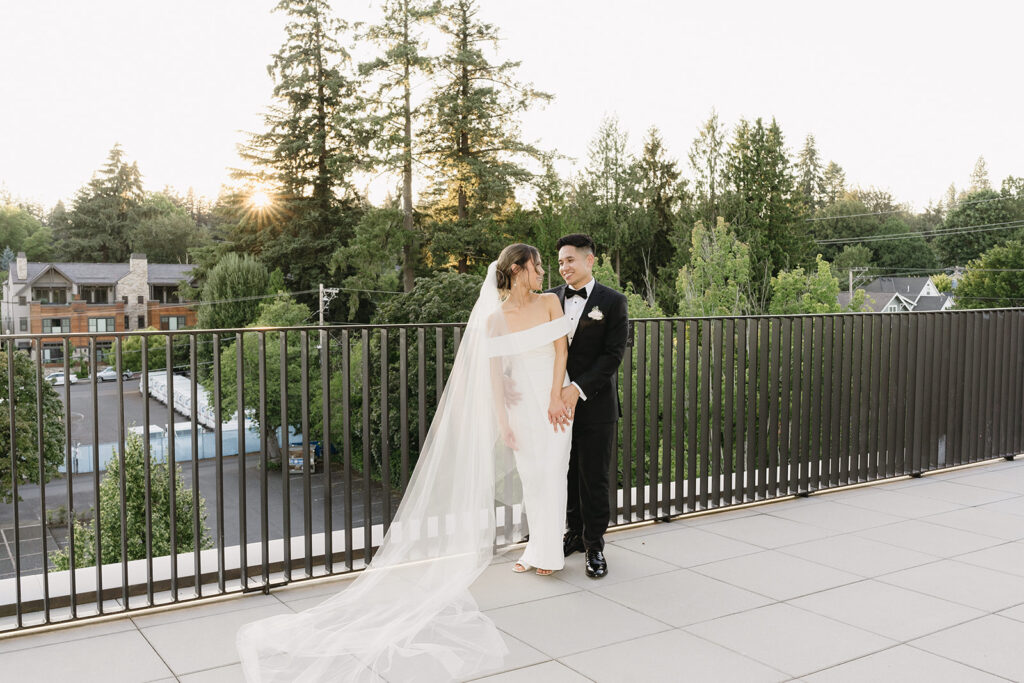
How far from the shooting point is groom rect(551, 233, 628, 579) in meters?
3.62

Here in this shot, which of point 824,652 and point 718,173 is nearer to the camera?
point 824,652

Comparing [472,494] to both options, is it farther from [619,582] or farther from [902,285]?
[902,285]

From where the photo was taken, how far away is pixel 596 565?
360cm

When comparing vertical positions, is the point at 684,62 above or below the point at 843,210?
above

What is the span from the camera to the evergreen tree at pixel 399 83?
29547mm

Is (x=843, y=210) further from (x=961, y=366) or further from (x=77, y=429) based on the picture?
(x=961, y=366)

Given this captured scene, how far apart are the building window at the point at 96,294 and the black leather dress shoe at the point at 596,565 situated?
5528 centimetres

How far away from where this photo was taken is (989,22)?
26.6 m

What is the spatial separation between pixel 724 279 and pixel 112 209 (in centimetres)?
4304

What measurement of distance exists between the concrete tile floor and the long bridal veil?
0.15 m

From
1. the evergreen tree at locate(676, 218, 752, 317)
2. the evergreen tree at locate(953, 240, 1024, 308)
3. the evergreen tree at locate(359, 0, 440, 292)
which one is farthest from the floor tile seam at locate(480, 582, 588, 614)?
the evergreen tree at locate(953, 240, 1024, 308)

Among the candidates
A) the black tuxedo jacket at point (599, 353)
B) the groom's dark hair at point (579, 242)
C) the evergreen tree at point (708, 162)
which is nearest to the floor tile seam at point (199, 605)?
the black tuxedo jacket at point (599, 353)

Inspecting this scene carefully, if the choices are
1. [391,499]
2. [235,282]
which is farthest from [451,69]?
[391,499]

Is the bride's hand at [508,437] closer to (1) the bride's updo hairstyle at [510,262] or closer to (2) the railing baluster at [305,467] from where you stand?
(1) the bride's updo hairstyle at [510,262]
